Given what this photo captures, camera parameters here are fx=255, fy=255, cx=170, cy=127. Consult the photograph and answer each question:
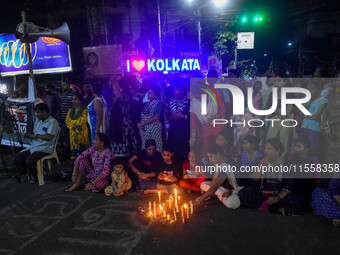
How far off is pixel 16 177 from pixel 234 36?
22.9 meters

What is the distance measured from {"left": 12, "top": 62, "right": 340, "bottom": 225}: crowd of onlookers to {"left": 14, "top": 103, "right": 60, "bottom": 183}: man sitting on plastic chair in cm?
2

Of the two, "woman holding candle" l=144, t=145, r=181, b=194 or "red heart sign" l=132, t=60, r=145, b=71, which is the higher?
"red heart sign" l=132, t=60, r=145, b=71

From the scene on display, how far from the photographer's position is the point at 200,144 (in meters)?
5.66

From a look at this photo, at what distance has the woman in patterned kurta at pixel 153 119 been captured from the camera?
5.58 m

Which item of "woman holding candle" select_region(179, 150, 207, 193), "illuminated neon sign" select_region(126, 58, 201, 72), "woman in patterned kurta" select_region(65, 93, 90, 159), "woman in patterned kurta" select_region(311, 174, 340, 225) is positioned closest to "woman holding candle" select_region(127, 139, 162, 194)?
"woman holding candle" select_region(179, 150, 207, 193)

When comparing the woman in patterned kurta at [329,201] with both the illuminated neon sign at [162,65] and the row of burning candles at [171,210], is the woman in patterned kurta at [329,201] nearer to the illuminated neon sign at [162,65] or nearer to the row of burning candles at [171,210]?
the row of burning candles at [171,210]

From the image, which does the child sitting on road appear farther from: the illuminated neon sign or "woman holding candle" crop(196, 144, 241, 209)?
the illuminated neon sign

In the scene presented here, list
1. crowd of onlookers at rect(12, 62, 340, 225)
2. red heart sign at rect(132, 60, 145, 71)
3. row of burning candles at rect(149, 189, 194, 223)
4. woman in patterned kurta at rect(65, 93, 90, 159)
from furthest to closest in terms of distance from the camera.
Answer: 1. red heart sign at rect(132, 60, 145, 71)
2. woman in patterned kurta at rect(65, 93, 90, 159)
3. crowd of onlookers at rect(12, 62, 340, 225)
4. row of burning candles at rect(149, 189, 194, 223)

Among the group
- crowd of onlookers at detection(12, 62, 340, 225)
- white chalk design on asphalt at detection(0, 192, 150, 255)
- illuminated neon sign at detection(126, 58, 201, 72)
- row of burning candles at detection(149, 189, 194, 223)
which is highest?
illuminated neon sign at detection(126, 58, 201, 72)

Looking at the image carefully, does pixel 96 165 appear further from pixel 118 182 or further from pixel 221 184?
pixel 221 184

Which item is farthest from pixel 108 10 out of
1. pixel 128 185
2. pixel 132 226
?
pixel 132 226

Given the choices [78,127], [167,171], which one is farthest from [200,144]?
[78,127]

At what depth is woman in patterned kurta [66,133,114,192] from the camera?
5184 millimetres

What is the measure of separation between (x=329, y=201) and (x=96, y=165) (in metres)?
4.19
